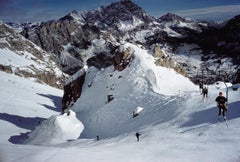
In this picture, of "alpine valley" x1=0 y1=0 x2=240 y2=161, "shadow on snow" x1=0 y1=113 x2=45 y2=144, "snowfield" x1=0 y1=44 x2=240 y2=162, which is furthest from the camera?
"shadow on snow" x1=0 y1=113 x2=45 y2=144

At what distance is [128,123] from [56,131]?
9769 millimetres

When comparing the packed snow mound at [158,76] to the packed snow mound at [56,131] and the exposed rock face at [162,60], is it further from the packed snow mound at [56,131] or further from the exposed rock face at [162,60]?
the packed snow mound at [56,131]

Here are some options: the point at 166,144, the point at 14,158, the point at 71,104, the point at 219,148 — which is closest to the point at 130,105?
the point at 71,104

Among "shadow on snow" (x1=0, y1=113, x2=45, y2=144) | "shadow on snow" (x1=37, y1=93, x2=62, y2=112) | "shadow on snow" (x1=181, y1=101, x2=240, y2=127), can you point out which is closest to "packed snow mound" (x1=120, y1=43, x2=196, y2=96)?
"shadow on snow" (x1=181, y1=101, x2=240, y2=127)

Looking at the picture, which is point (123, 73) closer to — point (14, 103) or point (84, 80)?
point (84, 80)

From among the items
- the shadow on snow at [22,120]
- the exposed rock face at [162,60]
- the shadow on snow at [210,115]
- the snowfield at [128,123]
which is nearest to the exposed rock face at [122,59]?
the snowfield at [128,123]

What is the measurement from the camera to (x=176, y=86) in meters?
53.1

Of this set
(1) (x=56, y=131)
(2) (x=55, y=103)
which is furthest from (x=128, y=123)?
(2) (x=55, y=103)

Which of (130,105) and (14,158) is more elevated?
(130,105)

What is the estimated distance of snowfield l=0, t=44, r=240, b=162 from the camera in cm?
1922

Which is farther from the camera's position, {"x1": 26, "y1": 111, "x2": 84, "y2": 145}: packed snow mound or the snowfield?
{"x1": 26, "y1": 111, "x2": 84, "y2": 145}: packed snow mound

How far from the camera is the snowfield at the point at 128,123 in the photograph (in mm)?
19219

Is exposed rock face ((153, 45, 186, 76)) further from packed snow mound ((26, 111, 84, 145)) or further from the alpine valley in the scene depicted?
packed snow mound ((26, 111, 84, 145))

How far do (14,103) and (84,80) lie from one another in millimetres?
19076
